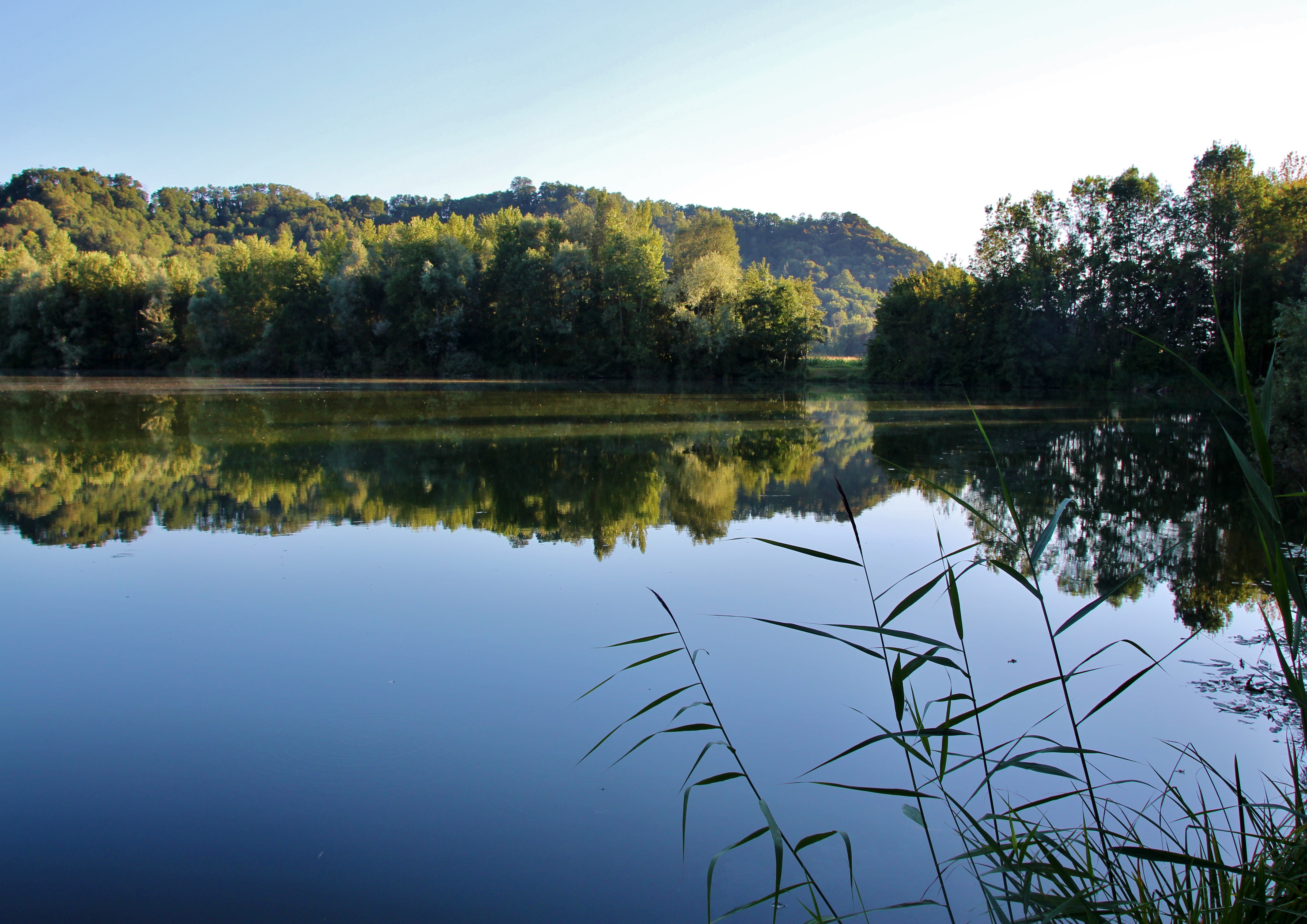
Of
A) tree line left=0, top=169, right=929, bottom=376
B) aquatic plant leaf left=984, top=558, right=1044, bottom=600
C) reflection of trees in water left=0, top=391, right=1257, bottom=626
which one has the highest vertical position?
tree line left=0, top=169, right=929, bottom=376

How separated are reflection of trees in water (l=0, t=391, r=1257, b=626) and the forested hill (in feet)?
236

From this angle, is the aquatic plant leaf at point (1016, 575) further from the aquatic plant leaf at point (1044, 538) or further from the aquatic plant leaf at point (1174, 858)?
the aquatic plant leaf at point (1174, 858)

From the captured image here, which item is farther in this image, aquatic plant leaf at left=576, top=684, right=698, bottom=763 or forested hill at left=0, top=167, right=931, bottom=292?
forested hill at left=0, top=167, right=931, bottom=292

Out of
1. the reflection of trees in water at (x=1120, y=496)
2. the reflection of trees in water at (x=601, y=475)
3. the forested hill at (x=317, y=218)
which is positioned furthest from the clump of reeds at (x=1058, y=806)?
the forested hill at (x=317, y=218)

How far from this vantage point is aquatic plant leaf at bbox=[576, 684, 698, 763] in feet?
6.20

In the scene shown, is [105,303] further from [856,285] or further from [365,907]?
[856,285]

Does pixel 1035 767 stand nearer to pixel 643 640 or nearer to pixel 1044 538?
pixel 1044 538

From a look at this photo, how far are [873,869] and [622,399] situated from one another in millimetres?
25453

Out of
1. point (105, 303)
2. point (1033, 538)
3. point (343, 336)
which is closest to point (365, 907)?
point (1033, 538)

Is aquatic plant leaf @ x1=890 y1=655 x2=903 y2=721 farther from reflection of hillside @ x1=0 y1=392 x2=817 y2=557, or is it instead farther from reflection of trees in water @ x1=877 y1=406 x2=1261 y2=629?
reflection of hillside @ x1=0 y1=392 x2=817 y2=557

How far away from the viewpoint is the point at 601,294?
143 feet

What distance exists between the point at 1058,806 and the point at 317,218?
376 ft

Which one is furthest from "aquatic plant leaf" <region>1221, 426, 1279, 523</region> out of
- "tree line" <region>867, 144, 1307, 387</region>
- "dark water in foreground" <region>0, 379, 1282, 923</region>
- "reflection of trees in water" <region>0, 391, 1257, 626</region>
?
"tree line" <region>867, 144, 1307, 387</region>

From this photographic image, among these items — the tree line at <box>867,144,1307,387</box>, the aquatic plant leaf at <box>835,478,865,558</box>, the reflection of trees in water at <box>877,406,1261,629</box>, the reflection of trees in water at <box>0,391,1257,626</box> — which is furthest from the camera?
the tree line at <box>867,144,1307,387</box>
